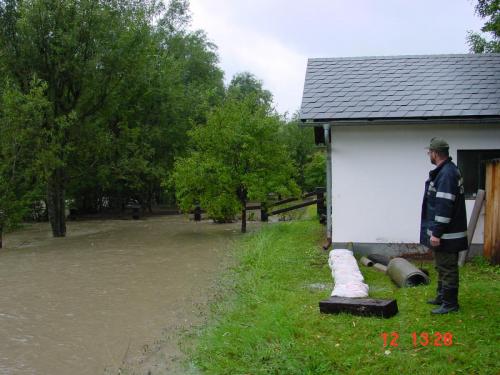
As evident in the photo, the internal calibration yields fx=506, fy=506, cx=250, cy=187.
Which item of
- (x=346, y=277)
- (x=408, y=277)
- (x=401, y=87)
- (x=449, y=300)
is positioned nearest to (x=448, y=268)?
(x=449, y=300)

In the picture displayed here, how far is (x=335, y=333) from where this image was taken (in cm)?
555

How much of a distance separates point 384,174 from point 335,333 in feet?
18.5

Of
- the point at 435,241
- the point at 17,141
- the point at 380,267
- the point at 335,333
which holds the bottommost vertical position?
the point at 380,267

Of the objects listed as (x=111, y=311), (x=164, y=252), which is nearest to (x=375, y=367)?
(x=111, y=311)

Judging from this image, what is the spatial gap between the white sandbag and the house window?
10.0ft

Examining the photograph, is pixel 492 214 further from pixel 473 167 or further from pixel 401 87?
pixel 401 87

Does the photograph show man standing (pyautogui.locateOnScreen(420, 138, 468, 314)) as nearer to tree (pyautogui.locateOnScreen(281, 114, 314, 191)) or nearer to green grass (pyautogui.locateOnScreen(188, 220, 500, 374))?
green grass (pyautogui.locateOnScreen(188, 220, 500, 374))

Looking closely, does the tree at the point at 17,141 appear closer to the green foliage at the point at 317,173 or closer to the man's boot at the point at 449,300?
the man's boot at the point at 449,300

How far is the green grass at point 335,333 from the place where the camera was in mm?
4750

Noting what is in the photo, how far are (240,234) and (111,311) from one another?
9825 millimetres

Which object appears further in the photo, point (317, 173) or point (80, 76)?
point (317, 173)

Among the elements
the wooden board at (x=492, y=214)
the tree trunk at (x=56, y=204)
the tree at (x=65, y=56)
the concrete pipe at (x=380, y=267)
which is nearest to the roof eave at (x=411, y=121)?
the wooden board at (x=492, y=214)

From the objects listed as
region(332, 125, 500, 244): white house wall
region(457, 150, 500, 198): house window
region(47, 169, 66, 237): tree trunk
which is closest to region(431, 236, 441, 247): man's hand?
region(332, 125, 500, 244): white house wall

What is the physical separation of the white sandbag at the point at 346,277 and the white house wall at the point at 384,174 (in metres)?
1.09
